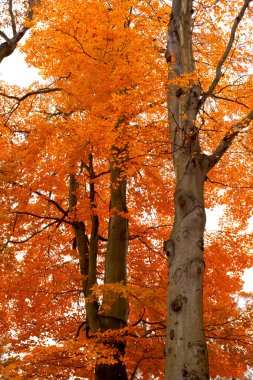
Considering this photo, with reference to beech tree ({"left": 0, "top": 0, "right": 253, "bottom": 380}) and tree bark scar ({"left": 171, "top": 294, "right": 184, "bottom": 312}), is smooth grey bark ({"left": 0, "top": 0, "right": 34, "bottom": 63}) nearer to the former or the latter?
beech tree ({"left": 0, "top": 0, "right": 253, "bottom": 380})

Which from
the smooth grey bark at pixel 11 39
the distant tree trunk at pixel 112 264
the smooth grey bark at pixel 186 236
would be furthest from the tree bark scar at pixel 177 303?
the smooth grey bark at pixel 11 39

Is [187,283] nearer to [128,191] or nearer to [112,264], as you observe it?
[112,264]

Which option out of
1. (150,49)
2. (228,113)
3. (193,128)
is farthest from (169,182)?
(193,128)

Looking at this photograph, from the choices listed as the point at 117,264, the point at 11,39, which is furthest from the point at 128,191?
the point at 11,39

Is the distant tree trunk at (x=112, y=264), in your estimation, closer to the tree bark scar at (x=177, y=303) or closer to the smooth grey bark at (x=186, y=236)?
the smooth grey bark at (x=186, y=236)

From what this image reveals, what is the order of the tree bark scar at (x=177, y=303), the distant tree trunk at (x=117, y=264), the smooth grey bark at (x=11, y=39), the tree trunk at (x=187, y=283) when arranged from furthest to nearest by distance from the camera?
the smooth grey bark at (x=11, y=39) < the distant tree trunk at (x=117, y=264) < the tree bark scar at (x=177, y=303) < the tree trunk at (x=187, y=283)

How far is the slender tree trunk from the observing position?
4133 mm

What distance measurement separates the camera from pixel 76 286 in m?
9.73

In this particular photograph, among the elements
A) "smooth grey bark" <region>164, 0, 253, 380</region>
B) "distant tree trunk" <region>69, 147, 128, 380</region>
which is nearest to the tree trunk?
"smooth grey bark" <region>164, 0, 253, 380</region>

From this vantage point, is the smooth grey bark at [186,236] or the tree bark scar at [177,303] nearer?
the smooth grey bark at [186,236]

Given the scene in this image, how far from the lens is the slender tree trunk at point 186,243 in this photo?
4.13 meters

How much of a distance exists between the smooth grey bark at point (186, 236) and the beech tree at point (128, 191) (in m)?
0.02

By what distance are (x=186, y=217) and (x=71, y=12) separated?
453cm

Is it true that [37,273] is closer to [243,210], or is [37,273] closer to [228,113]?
[243,210]
